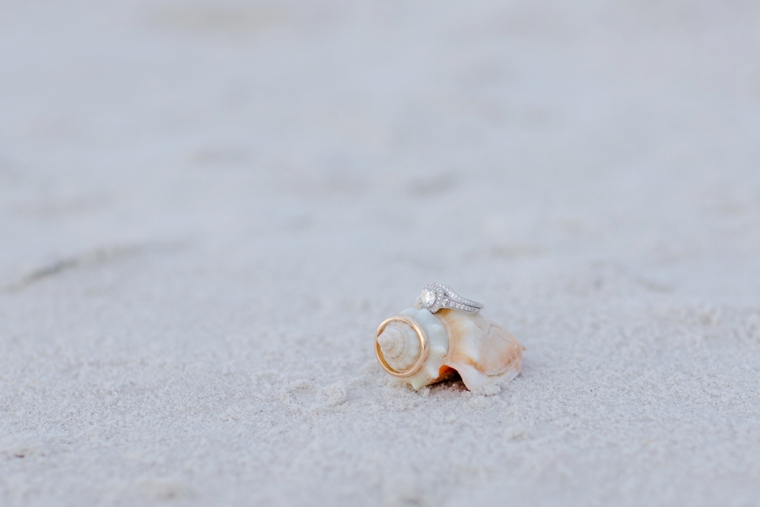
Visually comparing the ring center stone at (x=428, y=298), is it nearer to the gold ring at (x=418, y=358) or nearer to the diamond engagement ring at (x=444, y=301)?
the diamond engagement ring at (x=444, y=301)

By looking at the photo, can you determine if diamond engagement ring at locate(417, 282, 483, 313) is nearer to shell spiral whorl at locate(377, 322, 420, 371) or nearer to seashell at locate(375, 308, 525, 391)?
seashell at locate(375, 308, 525, 391)

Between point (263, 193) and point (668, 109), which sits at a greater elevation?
point (668, 109)

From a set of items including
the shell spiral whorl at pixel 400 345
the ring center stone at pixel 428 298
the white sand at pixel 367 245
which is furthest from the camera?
the ring center stone at pixel 428 298

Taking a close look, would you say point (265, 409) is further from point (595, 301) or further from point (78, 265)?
point (78, 265)

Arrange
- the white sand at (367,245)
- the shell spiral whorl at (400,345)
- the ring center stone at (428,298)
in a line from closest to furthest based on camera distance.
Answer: the white sand at (367,245) → the shell spiral whorl at (400,345) → the ring center stone at (428,298)

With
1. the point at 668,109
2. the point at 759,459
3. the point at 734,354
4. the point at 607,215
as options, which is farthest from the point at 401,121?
the point at 759,459

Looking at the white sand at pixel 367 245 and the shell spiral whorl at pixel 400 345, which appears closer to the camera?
the white sand at pixel 367 245

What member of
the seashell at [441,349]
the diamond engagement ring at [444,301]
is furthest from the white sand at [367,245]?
the diamond engagement ring at [444,301]

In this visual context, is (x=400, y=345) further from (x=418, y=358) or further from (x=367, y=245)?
(x=367, y=245)
